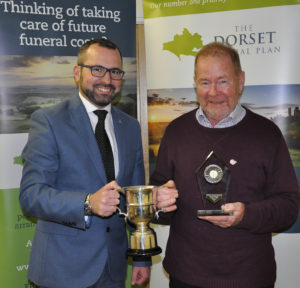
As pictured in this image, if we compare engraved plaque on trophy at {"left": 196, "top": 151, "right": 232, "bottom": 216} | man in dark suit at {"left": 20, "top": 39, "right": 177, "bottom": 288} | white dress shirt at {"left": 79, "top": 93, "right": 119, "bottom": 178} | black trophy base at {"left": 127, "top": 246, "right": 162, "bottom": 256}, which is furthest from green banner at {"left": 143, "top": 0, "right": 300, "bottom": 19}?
black trophy base at {"left": 127, "top": 246, "right": 162, "bottom": 256}

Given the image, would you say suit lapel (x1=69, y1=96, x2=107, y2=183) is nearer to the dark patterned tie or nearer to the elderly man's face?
the dark patterned tie

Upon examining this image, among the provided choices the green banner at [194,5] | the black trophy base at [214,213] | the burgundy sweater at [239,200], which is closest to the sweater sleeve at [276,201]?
the burgundy sweater at [239,200]

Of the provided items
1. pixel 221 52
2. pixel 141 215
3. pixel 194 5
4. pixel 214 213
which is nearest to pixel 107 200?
pixel 141 215

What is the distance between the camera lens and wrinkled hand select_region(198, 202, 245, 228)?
243 centimetres

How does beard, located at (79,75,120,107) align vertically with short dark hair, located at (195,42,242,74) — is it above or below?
below

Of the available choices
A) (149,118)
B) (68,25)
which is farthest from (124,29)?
(149,118)

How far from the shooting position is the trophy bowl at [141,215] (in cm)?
257

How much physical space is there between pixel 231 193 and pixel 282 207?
0.33m

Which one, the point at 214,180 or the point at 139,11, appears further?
the point at 139,11

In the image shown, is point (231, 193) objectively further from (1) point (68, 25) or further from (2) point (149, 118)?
(1) point (68, 25)

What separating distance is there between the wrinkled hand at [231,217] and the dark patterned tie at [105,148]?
2.45 feet

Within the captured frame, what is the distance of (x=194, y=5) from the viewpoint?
403 centimetres

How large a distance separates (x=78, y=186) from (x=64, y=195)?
0.17 m

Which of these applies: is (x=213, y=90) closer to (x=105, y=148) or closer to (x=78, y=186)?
(x=105, y=148)
